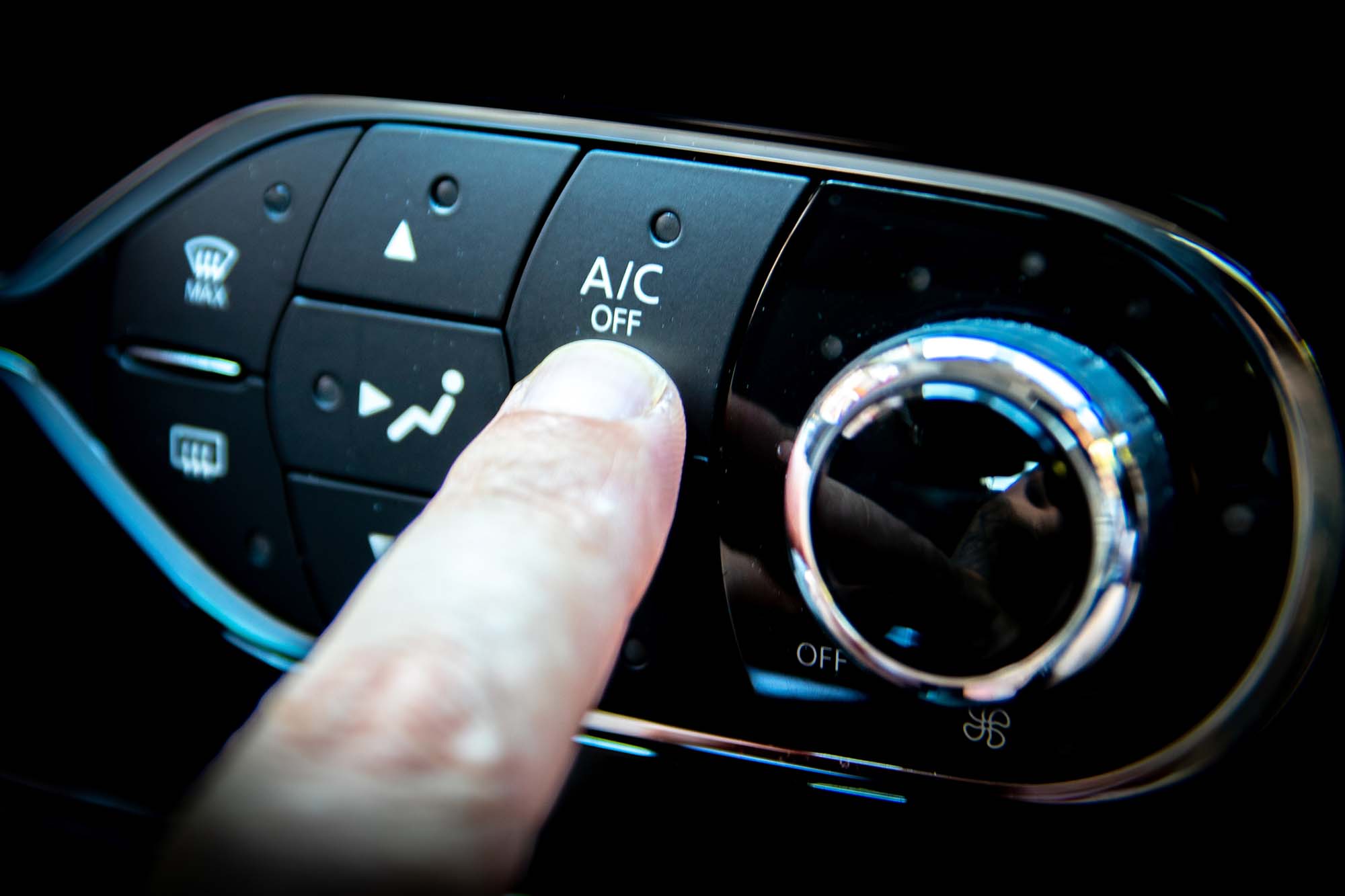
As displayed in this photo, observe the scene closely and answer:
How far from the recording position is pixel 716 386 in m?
0.50

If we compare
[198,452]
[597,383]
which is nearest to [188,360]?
A: [198,452]

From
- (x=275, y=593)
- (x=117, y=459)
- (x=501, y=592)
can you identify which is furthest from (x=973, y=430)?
(x=117, y=459)

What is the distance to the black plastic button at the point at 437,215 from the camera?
0.53m

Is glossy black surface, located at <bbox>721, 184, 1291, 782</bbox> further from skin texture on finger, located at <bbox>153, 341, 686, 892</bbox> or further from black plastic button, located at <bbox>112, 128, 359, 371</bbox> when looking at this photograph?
black plastic button, located at <bbox>112, 128, 359, 371</bbox>

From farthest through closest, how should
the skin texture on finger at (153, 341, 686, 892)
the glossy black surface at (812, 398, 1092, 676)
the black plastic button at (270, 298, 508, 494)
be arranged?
the black plastic button at (270, 298, 508, 494), the glossy black surface at (812, 398, 1092, 676), the skin texture on finger at (153, 341, 686, 892)

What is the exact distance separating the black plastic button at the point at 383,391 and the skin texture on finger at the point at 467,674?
74 millimetres

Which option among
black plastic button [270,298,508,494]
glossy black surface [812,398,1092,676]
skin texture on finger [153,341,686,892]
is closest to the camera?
skin texture on finger [153,341,686,892]

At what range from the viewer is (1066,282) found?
0.46 m

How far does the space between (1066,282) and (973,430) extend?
0.09 metres

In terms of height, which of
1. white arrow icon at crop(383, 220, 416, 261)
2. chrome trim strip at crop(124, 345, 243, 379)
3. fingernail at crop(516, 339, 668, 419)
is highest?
white arrow icon at crop(383, 220, 416, 261)

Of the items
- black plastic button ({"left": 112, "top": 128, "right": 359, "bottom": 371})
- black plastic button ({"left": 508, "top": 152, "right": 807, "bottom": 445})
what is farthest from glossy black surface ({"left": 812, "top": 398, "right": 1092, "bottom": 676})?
black plastic button ({"left": 112, "top": 128, "right": 359, "bottom": 371})

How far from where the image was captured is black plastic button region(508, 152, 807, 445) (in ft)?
1.63

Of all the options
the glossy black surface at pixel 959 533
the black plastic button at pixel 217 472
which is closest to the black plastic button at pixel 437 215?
the black plastic button at pixel 217 472

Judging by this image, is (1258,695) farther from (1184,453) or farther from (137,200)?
(137,200)
